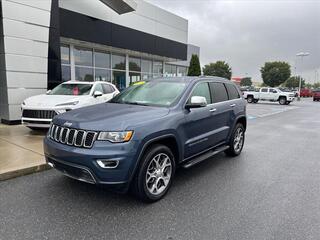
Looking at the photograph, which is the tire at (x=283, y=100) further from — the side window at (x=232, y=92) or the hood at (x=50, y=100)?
the hood at (x=50, y=100)

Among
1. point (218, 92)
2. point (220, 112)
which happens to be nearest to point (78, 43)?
point (218, 92)

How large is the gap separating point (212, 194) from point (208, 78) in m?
2.36

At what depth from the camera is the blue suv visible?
3.25 m

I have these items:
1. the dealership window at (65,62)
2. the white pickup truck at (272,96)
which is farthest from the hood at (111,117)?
the white pickup truck at (272,96)

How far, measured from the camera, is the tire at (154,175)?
3.47 meters

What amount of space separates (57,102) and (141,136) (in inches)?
189

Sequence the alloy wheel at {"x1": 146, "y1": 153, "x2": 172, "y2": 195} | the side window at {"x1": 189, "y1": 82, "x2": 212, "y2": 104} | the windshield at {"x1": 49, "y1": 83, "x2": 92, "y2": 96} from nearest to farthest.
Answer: the alloy wheel at {"x1": 146, "y1": 153, "x2": 172, "y2": 195} → the side window at {"x1": 189, "y1": 82, "x2": 212, "y2": 104} → the windshield at {"x1": 49, "y1": 83, "x2": 92, "y2": 96}

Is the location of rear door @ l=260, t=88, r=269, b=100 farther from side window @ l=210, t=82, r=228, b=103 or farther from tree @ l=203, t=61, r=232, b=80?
tree @ l=203, t=61, r=232, b=80

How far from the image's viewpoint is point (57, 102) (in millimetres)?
7320

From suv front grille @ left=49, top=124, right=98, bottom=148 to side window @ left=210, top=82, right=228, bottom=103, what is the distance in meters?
2.73

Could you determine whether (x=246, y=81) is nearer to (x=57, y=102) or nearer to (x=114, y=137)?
(x=57, y=102)

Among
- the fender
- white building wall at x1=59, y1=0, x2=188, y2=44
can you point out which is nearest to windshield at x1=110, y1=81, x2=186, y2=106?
the fender

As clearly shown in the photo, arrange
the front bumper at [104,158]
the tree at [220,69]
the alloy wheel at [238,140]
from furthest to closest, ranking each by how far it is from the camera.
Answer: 1. the tree at [220,69]
2. the alloy wheel at [238,140]
3. the front bumper at [104,158]

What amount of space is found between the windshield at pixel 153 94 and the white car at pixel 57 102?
2968 mm
